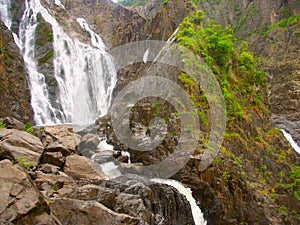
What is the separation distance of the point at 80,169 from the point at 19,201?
4.72 metres

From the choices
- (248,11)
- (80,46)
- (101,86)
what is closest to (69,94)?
(101,86)

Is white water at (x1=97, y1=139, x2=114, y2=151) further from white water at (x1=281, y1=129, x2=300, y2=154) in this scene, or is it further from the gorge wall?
white water at (x1=281, y1=129, x2=300, y2=154)

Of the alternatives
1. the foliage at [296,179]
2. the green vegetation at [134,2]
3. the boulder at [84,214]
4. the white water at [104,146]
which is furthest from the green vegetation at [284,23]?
the boulder at [84,214]

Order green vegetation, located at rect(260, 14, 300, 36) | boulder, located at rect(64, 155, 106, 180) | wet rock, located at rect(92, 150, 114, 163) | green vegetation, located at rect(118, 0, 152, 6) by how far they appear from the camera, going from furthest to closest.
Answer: green vegetation, located at rect(118, 0, 152, 6) < green vegetation, located at rect(260, 14, 300, 36) < wet rock, located at rect(92, 150, 114, 163) < boulder, located at rect(64, 155, 106, 180)

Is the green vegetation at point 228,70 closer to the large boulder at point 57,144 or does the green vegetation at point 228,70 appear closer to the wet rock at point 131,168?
the wet rock at point 131,168

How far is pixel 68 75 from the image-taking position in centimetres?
2416

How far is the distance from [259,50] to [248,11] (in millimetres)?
8108

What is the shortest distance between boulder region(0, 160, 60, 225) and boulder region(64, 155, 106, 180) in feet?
13.1

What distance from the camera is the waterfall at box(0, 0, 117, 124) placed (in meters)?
21.2

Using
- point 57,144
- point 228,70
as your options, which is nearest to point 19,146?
point 57,144

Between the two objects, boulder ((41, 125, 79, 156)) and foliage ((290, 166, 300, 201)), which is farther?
foliage ((290, 166, 300, 201))

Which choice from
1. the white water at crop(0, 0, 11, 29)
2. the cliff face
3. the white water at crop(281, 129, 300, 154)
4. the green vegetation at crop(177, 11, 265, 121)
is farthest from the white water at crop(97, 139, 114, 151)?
the white water at crop(0, 0, 11, 29)

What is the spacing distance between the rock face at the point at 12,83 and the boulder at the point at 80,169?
6.70 m

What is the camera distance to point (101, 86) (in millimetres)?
26594
